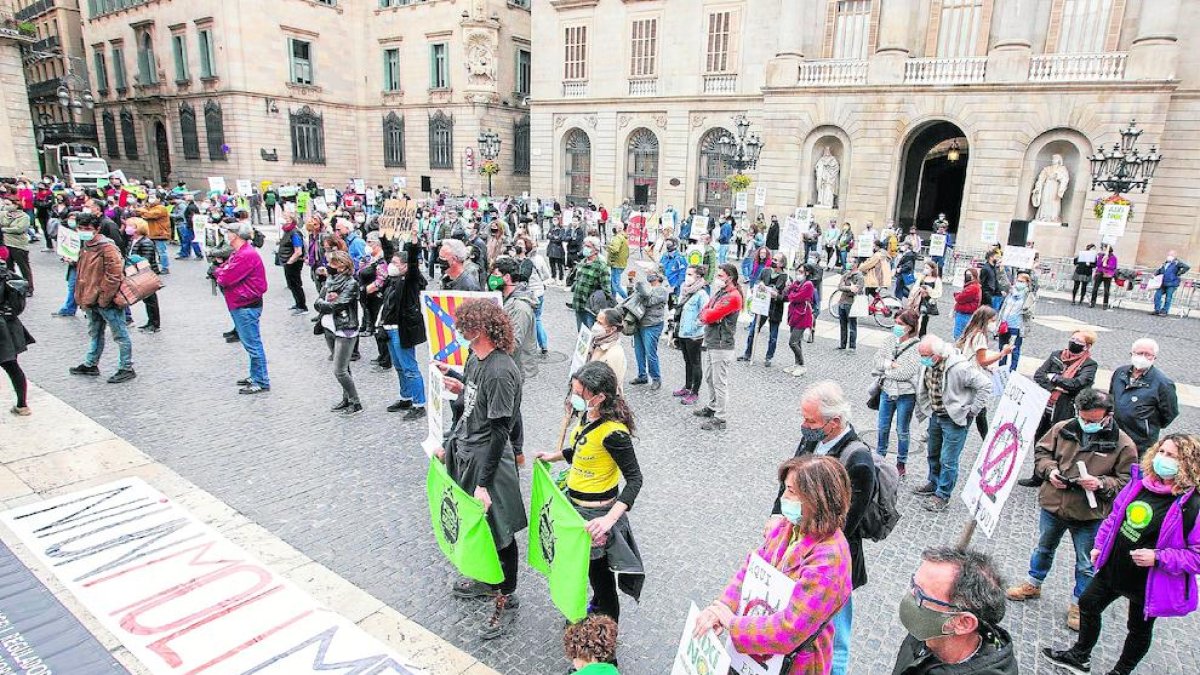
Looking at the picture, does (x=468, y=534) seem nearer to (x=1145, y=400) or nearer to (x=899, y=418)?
(x=899, y=418)

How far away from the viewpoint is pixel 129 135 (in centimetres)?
4638

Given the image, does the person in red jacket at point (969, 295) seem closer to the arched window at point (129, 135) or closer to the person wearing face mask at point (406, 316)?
the person wearing face mask at point (406, 316)

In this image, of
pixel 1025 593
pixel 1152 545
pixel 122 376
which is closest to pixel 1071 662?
pixel 1025 593

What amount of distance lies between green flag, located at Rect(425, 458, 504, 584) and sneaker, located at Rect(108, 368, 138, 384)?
6.74m

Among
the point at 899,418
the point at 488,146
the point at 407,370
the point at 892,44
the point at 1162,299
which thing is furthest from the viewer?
the point at 488,146

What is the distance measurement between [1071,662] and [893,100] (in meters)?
24.4

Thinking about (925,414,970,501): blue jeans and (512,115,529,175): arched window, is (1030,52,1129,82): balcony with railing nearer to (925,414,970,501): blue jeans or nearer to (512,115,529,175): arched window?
(925,414,970,501): blue jeans

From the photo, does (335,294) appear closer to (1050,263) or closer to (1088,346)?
(1088,346)

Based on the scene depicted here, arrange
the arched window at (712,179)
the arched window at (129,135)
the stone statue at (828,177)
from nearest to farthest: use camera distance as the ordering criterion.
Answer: the stone statue at (828,177), the arched window at (712,179), the arched window at (129,135)

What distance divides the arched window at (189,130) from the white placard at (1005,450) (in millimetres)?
46862

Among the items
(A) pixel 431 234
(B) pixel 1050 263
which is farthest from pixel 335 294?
(B) pixel 1050 263

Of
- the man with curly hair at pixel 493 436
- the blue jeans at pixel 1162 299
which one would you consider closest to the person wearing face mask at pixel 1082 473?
the man with curly hair at pixel 493 436

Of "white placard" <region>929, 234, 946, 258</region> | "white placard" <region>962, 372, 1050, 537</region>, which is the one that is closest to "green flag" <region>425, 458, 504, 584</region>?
"white placard" <region>962, 372, 1050, 537</region>

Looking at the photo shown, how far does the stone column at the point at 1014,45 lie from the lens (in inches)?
877
